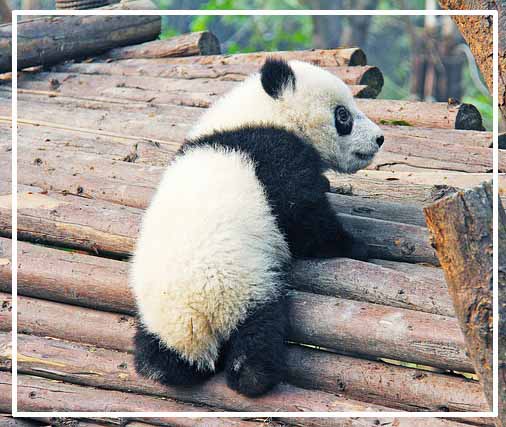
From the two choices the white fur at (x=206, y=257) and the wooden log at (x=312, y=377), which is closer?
the wooden log at (x=312, y=377)

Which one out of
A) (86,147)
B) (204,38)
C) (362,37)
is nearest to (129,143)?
(86,147)

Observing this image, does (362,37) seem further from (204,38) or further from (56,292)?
(56,292)

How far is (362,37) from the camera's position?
45.9 ft

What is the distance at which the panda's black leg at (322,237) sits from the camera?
385 centimetres

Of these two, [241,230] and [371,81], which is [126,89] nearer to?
[371,81]

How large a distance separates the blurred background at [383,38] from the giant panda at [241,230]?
5.40m

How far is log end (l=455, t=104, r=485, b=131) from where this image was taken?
5352mm

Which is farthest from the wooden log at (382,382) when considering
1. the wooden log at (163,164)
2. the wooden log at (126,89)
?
the wooden log at (126,89)

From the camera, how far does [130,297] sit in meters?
3.94

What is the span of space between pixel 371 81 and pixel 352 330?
9.71ft

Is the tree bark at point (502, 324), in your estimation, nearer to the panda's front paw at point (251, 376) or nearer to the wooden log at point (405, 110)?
the panda's front paw at point (251, 376)

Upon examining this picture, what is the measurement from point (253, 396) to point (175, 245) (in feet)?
2.24

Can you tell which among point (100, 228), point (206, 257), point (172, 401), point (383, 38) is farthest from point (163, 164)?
point (383, 38)

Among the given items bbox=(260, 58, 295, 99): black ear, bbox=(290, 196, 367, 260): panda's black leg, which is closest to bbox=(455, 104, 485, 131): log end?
bbox=(260, 58, 295, 99): black ear
